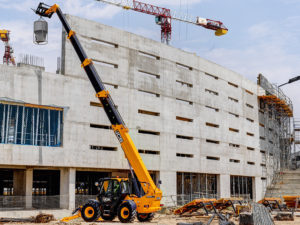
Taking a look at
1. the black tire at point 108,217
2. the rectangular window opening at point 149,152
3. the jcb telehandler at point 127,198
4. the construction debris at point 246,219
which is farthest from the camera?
the rectangular window opening at point 149,152

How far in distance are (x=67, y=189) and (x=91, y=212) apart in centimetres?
1209

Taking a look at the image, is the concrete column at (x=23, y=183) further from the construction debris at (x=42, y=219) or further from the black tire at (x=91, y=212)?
the black tire at (x=91, y=212)

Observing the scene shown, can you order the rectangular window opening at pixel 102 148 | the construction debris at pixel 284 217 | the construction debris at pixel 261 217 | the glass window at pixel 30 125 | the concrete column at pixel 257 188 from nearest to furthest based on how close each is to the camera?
the construction debris at pixel 261 217
the construction debris at pixel 284 217
the glass window at pixel 30 125
the rectangular window opening at pixel 102 148
the concrete column at pixel 257 188

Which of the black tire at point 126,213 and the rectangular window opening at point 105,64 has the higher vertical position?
the rectangular window opening at point 105,64

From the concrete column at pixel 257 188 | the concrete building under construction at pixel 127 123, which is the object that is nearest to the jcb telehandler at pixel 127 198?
the concrete building under construction at pixel 127 123

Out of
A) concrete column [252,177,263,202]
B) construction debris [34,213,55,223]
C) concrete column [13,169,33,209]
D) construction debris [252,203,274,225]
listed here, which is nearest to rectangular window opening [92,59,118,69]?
concrete column [13,169,33,209]

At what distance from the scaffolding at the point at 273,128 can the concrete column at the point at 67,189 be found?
34.9 metres

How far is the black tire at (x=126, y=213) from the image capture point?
76.7 ft

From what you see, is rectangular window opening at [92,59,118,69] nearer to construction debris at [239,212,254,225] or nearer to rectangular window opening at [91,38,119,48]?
rectangular window opening at [91,38,119,48]

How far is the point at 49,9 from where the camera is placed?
105 ft

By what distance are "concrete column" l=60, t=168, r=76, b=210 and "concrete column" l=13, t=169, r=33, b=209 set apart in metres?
2.68

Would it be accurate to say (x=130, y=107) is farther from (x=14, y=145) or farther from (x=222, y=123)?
(x=222, y=123)

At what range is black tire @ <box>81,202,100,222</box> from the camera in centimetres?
2438

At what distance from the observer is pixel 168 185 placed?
143 ft
